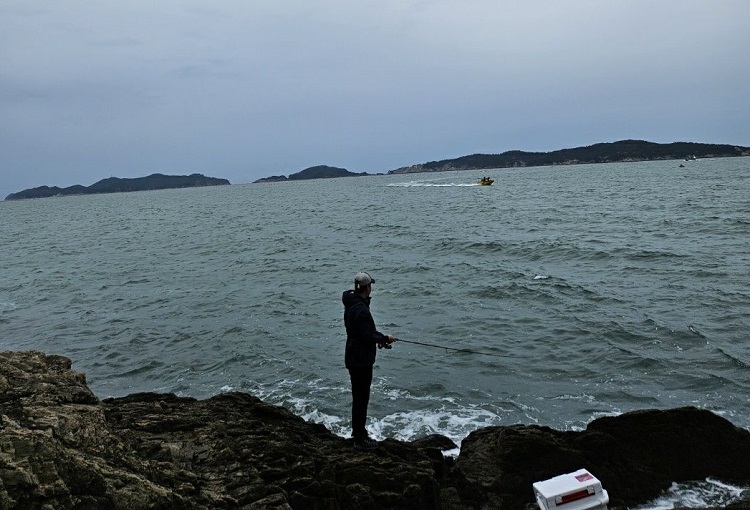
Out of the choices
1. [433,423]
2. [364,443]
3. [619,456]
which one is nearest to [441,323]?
[433,423]

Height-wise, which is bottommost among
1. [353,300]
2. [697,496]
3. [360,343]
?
[697,496]

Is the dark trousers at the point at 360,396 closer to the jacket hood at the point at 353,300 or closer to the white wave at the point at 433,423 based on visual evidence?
the jacket hood at the point at 353,300

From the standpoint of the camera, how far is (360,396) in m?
7.40

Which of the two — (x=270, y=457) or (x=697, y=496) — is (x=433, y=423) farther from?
(x=270, y=457)

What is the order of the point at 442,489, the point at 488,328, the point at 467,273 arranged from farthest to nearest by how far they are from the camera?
the point at 467,273 → the point at 488,328 → the point at 442,489

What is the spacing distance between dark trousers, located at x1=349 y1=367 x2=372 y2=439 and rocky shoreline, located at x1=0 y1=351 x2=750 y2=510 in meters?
0.39

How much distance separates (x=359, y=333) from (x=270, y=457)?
5.96 feet

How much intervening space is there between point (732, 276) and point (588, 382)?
1149 centimetres

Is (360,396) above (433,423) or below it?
above

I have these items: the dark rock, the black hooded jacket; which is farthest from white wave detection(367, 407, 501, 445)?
the black hooded jacket

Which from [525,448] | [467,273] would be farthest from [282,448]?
[467,273]

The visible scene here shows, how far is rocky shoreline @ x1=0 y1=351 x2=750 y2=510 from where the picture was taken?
14.8 feet

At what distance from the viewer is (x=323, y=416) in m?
10.8

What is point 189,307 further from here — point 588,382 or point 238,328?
point 588,382
